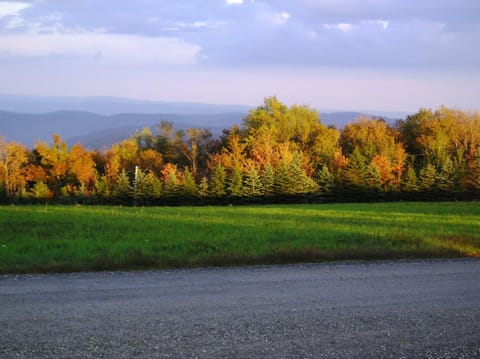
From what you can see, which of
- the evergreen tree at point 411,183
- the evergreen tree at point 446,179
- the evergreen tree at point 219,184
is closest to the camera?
the evergreen tree at point 446,179

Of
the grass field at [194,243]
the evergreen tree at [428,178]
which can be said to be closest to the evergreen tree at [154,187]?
the evergreen tree at [428,178]

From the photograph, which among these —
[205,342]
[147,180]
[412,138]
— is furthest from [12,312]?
[412,138]

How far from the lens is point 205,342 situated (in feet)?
21.3

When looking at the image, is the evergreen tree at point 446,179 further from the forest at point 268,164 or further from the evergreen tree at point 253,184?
the evergreen tree at point 253,184

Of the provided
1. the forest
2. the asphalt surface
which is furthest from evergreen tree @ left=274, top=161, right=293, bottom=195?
the asphalt surface

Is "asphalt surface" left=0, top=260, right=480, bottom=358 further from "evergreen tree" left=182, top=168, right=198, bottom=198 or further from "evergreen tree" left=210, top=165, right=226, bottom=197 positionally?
"evergreen tree" left=182, top=168, right=198, bottom=198

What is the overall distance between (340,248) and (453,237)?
417 cm

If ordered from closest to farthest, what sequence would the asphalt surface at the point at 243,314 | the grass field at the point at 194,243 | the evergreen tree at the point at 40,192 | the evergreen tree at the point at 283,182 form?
the asphalt surface at the point at 243,314 < the grass field at the point at 194,243 < the evergreen tree at the point at 283,182 < the evergreen tree at the point at 40,192

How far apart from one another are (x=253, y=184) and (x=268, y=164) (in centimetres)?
280

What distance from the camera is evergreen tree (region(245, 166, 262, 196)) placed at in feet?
165

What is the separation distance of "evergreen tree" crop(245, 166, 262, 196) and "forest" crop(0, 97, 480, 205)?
97 mm

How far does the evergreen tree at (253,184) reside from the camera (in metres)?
50.4

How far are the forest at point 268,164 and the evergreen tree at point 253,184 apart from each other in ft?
0.32

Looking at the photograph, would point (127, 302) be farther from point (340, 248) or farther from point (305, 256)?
point (340, 248)
